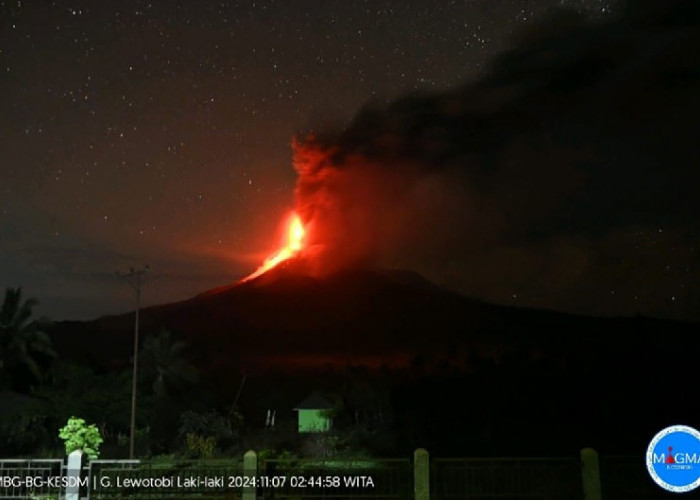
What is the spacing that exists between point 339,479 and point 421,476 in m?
1.61

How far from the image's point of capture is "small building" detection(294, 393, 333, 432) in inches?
1328

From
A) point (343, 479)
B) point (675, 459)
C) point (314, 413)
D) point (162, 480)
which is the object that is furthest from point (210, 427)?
point (675, 459)

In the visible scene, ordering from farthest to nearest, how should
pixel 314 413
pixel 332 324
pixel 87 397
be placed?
pixel 332 324 → pixel 314 413 → pixel 87 397

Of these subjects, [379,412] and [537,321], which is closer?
[379,412]

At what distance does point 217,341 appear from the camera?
255 ft

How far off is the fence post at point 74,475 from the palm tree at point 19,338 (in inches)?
904

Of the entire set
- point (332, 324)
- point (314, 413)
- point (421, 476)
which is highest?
point (332, 324)

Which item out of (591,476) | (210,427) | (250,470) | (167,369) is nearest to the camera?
(591,476)

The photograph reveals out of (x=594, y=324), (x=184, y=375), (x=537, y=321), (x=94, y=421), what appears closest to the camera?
(x=94, y=421)

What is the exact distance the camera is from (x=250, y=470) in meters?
12.7

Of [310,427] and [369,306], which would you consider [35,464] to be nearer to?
[310,427]

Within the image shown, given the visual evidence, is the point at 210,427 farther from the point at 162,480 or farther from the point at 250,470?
the point at 250,470

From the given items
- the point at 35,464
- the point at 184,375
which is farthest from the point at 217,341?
the point at 35,464

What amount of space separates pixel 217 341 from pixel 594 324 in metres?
35.2
